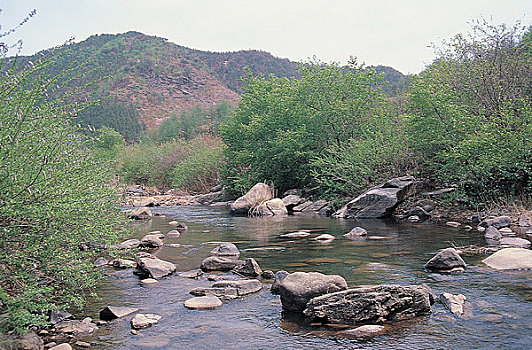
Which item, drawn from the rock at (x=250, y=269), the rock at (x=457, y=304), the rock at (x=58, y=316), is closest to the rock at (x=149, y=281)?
the rock at (x=250, y=269)

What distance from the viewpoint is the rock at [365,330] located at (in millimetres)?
4832

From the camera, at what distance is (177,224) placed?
601 inches

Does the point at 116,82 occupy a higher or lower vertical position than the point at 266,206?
higher

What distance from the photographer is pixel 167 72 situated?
343 ft

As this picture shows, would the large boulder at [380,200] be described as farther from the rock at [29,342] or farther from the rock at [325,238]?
the rock at [29,342]

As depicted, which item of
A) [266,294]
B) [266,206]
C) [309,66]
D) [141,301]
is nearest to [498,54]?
[309,66]

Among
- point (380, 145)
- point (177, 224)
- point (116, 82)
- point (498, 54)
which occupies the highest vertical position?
point (116, 82)

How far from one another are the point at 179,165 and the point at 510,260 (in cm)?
2684

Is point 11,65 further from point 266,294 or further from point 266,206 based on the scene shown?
point 266,206

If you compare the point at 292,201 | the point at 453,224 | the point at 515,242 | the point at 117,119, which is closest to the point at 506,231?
the point at 515,242

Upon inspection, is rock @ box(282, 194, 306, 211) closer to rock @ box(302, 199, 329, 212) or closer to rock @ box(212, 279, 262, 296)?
rock @ box(302, 199, 329, 212)

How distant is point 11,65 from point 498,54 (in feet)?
51.3

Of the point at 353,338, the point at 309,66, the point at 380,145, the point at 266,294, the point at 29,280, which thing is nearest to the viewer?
the point at 29,280

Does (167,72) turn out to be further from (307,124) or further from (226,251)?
(226,251)
